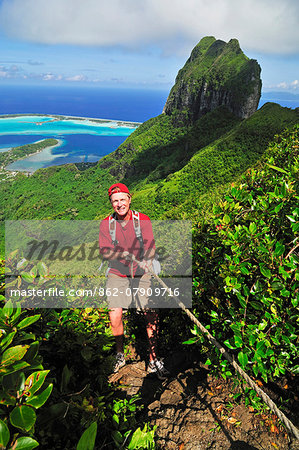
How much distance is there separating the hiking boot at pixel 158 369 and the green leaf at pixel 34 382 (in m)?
2.34

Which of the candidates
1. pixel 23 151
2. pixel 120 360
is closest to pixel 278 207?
pixel 120 360

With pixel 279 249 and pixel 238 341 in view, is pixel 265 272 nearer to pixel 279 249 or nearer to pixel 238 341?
pixel 279 249

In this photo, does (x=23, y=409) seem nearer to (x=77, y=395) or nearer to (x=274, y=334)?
(x=77, y=395)

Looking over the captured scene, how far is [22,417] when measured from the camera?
794 millimetres

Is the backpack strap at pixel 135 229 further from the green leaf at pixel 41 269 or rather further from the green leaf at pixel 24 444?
the green leaf at pixel 24 444

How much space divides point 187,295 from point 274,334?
1.36m

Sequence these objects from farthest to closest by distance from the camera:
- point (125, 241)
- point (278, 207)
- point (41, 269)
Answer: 1. point (125, 241)
2. point (41, 269)
3. point (278, 207)

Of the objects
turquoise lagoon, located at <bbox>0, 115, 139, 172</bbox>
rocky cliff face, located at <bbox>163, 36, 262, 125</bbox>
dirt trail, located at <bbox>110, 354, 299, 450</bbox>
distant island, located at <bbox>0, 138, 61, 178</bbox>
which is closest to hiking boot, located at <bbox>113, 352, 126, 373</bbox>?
dirt trail, located at <bbox>110, 354, 299, 450</bbox>

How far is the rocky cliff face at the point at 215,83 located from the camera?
2997 inches

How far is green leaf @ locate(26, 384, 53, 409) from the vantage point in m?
0.84

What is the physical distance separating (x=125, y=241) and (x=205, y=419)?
1.94 m

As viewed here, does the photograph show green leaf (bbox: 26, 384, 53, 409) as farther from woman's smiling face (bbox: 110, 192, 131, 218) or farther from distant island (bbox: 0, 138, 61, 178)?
distant island (bbox: 0, 138, 61, 178)

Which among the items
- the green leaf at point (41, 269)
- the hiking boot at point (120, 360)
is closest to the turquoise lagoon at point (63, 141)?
the hiking boot at point (120, 360)

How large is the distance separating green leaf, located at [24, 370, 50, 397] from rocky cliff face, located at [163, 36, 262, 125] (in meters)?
88.0
